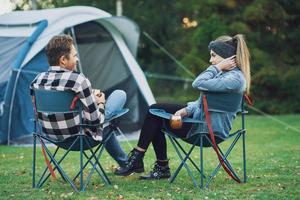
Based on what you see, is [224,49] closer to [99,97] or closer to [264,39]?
[99,97]

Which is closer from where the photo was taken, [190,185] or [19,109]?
[190,185]

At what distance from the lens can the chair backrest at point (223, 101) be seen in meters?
4.61

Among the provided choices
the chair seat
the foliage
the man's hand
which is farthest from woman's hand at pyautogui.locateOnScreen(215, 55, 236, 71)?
the foliage

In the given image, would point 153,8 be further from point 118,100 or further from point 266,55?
point 118,100

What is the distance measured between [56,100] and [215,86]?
3.68ft

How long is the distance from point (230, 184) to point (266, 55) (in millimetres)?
10262

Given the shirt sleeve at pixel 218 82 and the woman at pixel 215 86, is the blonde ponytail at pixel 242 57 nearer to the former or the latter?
the woman at pixel 215 86

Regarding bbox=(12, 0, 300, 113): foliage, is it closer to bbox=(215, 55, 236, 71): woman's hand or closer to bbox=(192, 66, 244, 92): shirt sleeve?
bbox=(215, 55, 236, 71): woman's hand

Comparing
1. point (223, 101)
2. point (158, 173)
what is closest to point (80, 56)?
point (158, 173)

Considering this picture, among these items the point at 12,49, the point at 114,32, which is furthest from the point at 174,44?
the point at 12,49

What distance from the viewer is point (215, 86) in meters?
4.55

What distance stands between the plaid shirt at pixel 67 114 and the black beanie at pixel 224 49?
977 mm

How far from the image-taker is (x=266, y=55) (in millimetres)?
14852

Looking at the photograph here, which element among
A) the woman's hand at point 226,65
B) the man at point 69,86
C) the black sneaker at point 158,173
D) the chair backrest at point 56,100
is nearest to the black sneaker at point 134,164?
the black sneaker at point 158,173
